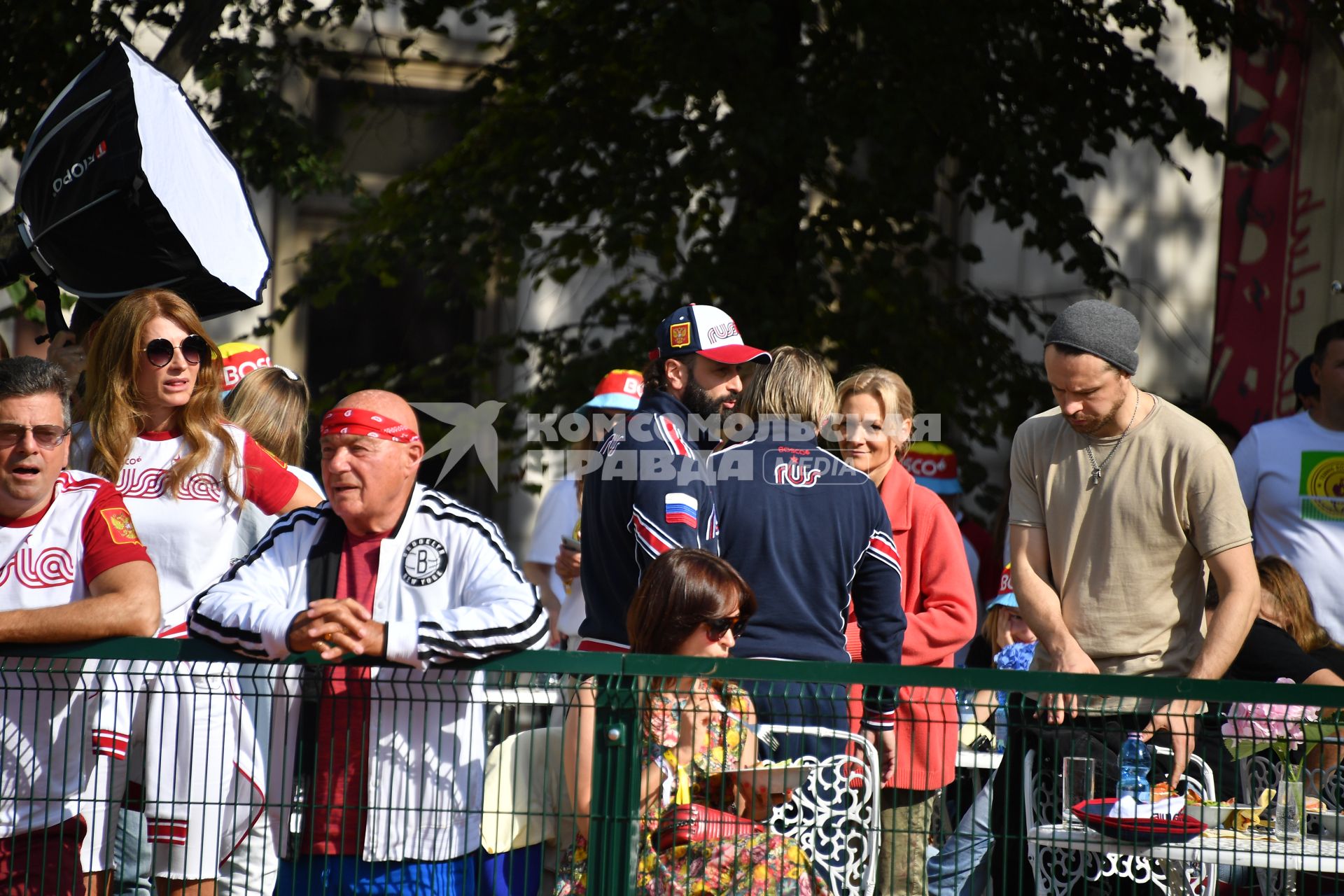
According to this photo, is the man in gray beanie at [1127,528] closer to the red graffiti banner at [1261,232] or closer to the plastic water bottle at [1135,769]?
the plastic water bottle at [1135,769]

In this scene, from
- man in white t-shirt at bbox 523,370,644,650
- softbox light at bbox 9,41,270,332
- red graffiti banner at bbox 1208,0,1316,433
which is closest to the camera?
softbox light at bbox 9,41,270,332

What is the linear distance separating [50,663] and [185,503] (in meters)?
0.80

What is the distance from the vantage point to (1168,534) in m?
4.34

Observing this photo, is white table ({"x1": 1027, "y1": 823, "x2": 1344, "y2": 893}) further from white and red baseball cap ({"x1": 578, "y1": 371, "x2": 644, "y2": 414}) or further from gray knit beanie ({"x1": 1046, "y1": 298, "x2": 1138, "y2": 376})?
white and red baseball cap ({"x1": 578, "y1": 371, "x2": 644, "y2": 414})

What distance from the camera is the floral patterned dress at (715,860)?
11.6ft

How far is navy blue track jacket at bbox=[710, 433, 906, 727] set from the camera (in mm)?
4461

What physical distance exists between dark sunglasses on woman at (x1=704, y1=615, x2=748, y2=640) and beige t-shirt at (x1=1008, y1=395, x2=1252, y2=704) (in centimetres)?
106

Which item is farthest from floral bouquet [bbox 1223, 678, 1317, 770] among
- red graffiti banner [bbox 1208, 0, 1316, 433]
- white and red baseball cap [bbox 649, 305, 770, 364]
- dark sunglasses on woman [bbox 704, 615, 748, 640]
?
red graffiti banner [bbox 1208, 0, 1316, 433]

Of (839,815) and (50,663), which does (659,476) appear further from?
(50,663)

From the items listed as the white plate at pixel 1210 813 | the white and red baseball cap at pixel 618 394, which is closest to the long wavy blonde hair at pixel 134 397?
the white and red baseball cap at pixel 618 394

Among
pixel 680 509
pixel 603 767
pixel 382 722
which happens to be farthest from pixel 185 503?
pixel 603 767

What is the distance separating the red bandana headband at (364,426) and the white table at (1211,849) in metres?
1.89

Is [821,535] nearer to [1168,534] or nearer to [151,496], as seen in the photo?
[1168,534]

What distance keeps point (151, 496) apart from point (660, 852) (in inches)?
74.8
